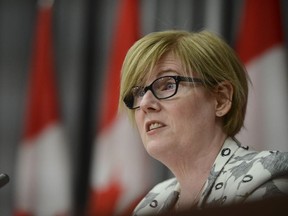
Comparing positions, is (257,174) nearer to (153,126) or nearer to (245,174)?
(245,174)

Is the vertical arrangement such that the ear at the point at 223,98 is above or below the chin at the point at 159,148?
above

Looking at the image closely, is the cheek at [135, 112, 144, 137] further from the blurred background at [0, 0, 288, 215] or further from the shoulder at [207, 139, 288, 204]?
the blurred background at [0, 0, 288, 215]

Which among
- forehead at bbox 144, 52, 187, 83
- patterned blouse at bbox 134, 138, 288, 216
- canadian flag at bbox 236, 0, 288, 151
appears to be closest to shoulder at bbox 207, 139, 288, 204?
patterned blouse at bbox 134, 138, 288, 216

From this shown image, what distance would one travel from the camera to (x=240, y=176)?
1233mm

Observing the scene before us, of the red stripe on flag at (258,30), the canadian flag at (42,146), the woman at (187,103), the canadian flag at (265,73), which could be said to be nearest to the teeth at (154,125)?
the woman at (187,103)

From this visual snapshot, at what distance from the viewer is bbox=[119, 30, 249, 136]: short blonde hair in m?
1.41

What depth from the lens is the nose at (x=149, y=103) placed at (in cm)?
139

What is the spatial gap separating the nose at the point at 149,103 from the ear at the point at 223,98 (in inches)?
6.1

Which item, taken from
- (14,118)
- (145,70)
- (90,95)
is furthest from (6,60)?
(145,70)

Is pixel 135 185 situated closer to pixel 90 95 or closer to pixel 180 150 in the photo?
pixel 90 95

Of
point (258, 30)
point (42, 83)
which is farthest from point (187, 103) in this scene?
point (42, 83)

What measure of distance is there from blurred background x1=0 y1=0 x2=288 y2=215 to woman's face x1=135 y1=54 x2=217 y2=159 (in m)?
0.96

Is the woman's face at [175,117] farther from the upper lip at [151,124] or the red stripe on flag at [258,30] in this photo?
the red stripe on flag at [258,30]

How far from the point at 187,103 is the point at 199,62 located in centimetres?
10
